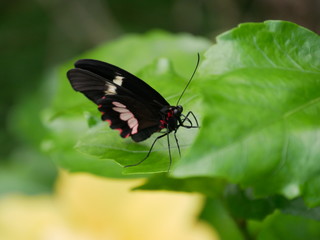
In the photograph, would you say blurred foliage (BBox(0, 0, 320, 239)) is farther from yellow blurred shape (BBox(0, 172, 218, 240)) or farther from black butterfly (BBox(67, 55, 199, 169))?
yellow blurred shape (BBox(0, 172, 218, 240))

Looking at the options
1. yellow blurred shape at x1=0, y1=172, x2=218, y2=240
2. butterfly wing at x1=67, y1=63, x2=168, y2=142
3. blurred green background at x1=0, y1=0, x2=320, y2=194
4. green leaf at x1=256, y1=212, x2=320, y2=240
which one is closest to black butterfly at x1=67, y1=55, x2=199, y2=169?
butterfly wing at x1=67, y1=63, x2=168, y2=142

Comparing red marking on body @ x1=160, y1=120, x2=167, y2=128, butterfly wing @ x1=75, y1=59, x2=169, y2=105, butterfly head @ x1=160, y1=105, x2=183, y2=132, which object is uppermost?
butterfly wing @ x1=75, y1=59, x2=169, y2=105

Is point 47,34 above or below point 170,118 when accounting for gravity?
below

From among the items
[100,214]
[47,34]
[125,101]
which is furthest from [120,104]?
[47,34]

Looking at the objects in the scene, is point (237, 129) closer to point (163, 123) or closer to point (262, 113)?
point (262, 113)

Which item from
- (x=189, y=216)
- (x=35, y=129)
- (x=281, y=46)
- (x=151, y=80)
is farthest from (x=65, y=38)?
(x=281, y=46)

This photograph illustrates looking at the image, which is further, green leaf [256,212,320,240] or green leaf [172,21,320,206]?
green leaf [256,212,320,240]
